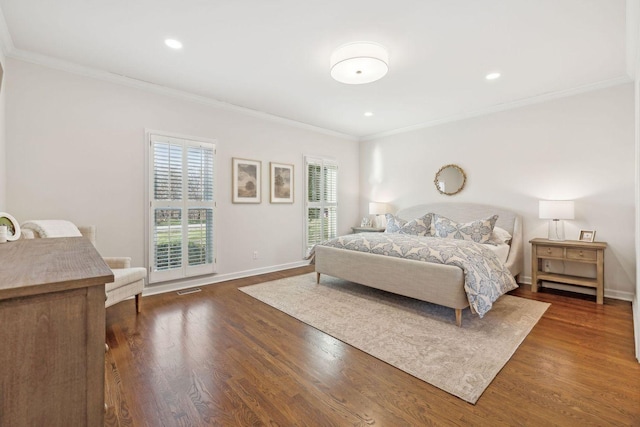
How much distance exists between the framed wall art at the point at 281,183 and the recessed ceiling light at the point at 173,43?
2282 millimetres

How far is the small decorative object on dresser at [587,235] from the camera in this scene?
3.59 meters

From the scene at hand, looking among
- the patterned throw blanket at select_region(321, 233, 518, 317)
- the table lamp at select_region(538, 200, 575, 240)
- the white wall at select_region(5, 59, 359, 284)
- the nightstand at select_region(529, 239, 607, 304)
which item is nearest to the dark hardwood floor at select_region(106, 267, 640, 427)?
the patterned throw blanket at select_region(321, 233, 518, 317)

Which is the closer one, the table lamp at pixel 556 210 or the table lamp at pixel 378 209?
the table lamp at pixel 556 210

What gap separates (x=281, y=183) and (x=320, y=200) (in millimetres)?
975

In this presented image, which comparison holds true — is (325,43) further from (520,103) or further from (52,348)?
(520,103)

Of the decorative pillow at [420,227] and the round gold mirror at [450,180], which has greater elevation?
the round gold mirror at [450,180]

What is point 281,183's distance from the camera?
4969mm

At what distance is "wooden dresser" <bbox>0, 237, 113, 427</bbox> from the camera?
0.61 m

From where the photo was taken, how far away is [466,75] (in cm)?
334

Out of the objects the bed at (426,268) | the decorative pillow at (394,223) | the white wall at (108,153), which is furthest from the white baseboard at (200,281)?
the decorative pillow at (394,223)

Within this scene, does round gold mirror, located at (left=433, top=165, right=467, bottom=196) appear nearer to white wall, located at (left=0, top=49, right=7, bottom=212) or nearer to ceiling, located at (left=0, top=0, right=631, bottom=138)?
ceiling, located at (left=0, top=0, right=631, bottom=138)

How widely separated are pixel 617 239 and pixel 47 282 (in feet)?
16.7

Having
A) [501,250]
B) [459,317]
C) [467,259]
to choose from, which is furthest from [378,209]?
[459,317]

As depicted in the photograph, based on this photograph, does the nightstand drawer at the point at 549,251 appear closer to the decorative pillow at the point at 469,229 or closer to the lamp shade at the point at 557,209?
the lamp shade at the point at 557,209
